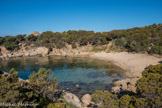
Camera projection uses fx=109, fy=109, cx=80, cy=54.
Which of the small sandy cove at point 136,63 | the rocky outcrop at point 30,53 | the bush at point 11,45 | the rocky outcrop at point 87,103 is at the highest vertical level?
the bush at point 11,45

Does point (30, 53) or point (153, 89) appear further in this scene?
point (30, 53)

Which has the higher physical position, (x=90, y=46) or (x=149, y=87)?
(x=90, y=46)

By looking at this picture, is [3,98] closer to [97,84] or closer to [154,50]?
[97,84]

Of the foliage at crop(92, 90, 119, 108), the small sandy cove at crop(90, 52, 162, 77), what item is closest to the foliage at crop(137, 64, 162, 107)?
the foliage at crop(92, 90, 119, 108)

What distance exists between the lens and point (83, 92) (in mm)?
15836

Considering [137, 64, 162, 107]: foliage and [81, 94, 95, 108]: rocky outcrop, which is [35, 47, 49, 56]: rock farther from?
[137, 64, 162, 107]: foliage

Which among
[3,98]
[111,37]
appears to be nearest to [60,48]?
[111,37]

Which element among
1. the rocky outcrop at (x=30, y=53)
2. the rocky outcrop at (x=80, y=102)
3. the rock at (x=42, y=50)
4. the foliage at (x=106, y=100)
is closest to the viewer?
the foliage at (x=106, y=100)

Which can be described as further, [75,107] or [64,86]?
[64,86]

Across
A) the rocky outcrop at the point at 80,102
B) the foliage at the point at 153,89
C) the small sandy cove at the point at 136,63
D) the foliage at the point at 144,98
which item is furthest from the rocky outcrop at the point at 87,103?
Result: the small sandy cove at the point at 136,63

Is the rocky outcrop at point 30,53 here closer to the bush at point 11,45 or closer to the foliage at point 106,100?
the bush at point 11,45

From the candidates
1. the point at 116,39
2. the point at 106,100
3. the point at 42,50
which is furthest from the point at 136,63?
the point at 42,50

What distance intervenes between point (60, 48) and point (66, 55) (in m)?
6.86

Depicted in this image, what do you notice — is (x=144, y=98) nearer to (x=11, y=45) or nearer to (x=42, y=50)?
(x=42, y=50)
